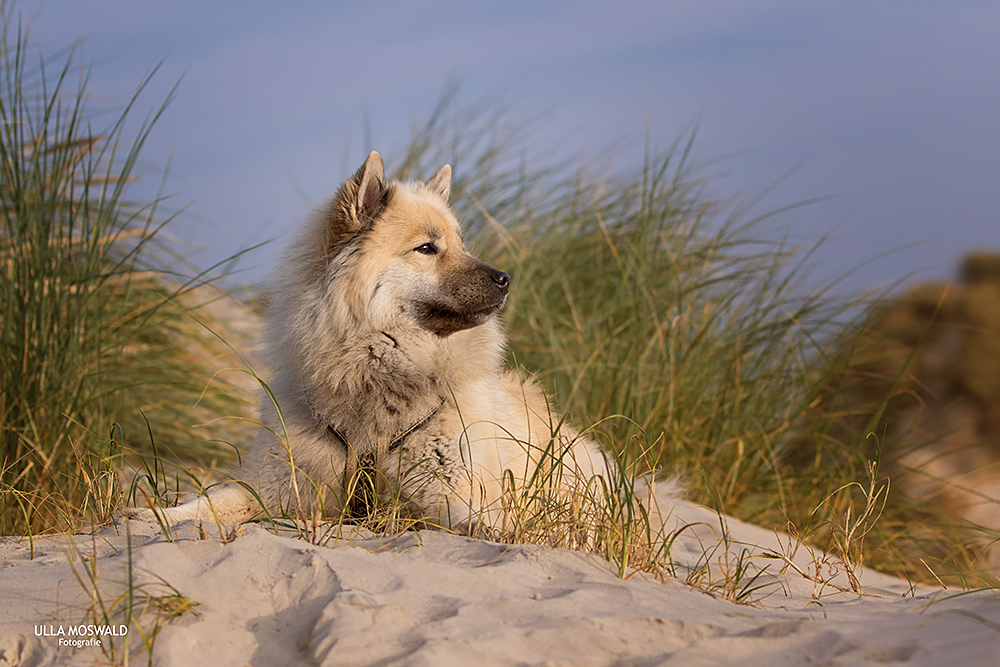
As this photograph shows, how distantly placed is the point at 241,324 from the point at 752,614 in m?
7.31

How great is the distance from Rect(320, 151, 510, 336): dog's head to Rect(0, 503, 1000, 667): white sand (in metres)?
1.19

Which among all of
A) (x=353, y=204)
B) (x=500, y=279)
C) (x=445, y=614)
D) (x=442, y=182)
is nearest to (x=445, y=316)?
(x=500, y=279)

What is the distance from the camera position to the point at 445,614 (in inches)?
75.1

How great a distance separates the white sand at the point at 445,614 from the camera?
1740 millimetres

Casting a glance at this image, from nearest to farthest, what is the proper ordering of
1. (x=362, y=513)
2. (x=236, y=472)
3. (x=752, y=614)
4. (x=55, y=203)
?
(x=752, y=614)
(x=362, y=513)
(x=236, y=472)
(x=55, y=203)

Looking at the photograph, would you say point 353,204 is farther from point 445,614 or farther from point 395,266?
point 445,614

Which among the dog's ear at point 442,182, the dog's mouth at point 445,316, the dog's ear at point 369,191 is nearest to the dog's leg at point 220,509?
the dog's mouth at point 445,316

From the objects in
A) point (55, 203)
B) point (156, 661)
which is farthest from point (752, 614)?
point (55, 203)

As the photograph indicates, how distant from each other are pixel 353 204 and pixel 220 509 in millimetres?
1430

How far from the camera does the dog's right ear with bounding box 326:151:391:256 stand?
10.8ft

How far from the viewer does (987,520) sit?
8.22m

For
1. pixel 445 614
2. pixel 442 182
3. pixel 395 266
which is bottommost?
pixel 445 614

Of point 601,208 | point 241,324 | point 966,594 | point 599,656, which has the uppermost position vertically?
point 601,208

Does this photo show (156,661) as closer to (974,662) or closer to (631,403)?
(974,662)
